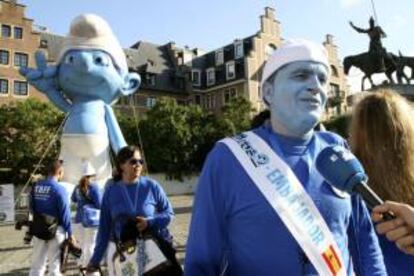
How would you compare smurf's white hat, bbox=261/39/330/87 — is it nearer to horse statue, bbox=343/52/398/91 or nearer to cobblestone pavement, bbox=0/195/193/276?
cobblestone pavement, bbox=0/195/193/276

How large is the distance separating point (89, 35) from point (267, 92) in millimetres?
10956

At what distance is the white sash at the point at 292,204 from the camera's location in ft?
7.54

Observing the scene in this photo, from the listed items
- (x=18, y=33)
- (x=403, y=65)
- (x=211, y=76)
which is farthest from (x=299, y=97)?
(x=211, y=76)

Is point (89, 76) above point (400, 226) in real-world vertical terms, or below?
above

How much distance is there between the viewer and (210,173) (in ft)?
7.89

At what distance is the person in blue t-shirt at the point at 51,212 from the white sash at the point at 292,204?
5.47 m

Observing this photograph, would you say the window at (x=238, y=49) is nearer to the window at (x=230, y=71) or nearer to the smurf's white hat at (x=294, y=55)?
the window at (x=230, y=71)

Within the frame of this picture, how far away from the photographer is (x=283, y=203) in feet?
7.63

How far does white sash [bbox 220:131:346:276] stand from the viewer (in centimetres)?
230

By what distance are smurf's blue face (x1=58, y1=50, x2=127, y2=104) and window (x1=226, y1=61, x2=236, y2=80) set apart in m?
38.0

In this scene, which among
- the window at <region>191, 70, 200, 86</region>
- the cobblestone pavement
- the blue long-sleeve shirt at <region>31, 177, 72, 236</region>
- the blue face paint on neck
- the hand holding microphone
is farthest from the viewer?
the window at <region>191, 70, 200, 86</region>

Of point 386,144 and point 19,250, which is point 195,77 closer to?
point 19,250

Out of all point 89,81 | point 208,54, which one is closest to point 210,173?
point 89,81

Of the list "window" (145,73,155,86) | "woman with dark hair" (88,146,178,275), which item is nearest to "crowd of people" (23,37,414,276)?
"woman with dark hair" (88,146,178,275)
